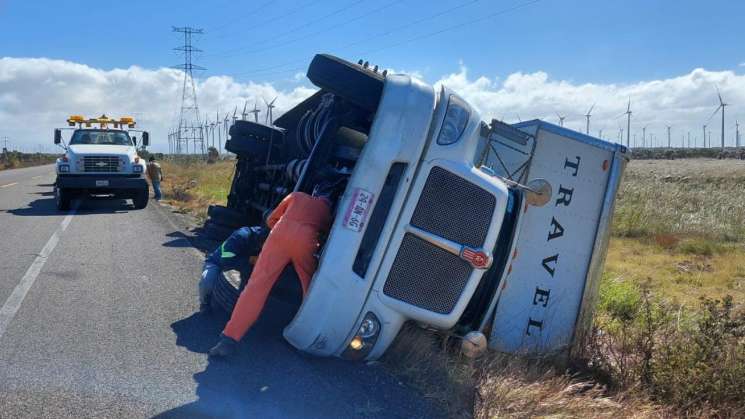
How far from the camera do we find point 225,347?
4426 millimetres

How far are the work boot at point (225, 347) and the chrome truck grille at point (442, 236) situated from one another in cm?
113

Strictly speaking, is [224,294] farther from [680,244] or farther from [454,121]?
[680,244]

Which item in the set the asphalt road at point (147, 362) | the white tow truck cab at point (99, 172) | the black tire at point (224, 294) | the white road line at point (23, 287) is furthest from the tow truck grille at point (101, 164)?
the black tire at point (224, 294)

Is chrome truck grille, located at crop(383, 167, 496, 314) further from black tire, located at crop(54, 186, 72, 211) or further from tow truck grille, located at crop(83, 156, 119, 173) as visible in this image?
tow truck grille, located at crop(83, 156, 119, 173)

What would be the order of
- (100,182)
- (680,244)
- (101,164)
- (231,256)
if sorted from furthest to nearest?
(680,244), (101,164), (100,182), (231,256)

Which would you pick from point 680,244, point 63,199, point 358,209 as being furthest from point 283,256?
point 680,244

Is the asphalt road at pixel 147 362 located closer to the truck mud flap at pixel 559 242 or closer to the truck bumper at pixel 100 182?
the truck mud flap at pixel 559 242

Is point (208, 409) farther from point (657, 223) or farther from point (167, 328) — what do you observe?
point (657, 223)

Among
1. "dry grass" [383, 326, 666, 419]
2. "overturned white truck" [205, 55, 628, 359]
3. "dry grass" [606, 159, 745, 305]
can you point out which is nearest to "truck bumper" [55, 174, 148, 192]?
"dry grass" [606, 159, 745, 305]

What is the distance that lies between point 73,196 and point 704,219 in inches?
703

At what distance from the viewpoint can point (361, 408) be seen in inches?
150

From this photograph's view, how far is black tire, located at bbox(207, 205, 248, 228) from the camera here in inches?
367

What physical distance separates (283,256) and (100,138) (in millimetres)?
14746

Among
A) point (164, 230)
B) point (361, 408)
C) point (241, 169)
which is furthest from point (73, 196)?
point (361, 408)
